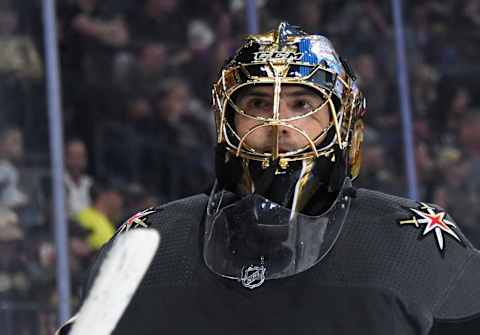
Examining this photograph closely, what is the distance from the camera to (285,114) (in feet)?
7.32

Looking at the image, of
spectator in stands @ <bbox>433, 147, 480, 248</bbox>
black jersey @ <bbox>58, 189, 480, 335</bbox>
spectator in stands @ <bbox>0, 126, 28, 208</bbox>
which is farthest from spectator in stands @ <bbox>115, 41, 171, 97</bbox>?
black jersey @ <bbox>58, 189, 480, 335</bbox>

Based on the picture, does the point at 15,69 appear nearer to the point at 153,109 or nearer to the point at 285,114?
the point at 153,109

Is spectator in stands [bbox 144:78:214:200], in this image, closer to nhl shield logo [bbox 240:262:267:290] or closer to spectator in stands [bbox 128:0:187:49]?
spectator in stands [bbox 128:0:187:49]

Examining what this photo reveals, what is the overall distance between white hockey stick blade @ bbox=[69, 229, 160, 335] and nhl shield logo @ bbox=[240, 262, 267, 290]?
19cm

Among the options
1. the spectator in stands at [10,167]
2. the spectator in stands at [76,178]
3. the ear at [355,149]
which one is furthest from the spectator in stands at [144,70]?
the ear at [355,149]

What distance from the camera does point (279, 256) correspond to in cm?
221

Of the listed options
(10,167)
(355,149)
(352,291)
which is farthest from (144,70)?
(352,291)

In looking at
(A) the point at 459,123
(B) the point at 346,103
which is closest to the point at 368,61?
(A) the point at 459,123

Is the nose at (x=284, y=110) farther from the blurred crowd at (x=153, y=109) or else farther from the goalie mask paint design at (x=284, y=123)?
the blurred crowd at (x=153, y=109)

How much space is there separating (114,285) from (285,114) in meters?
0.43

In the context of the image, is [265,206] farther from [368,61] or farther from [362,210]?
[368,61]

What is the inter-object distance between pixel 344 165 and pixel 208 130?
7.67 feet

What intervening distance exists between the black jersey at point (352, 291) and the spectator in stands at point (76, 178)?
6.24 ft

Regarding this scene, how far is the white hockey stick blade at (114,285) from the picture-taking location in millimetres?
2141
